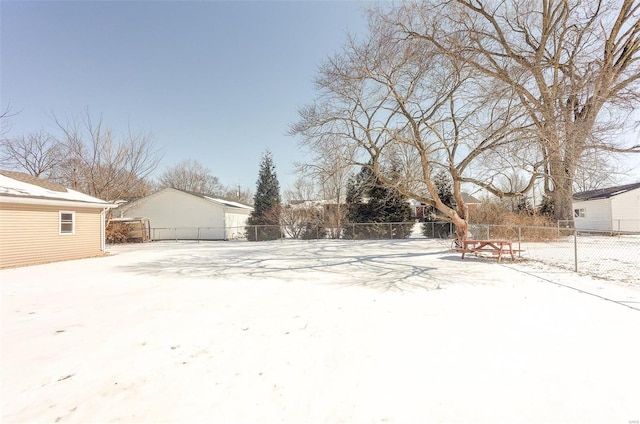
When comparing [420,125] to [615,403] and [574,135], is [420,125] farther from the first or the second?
[615,403]

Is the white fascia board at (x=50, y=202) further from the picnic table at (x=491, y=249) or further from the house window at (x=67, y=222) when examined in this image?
the picnic table at (x=491, y=249)

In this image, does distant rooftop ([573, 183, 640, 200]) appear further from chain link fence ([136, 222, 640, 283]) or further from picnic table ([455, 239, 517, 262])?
picnic table ([455, 239, 517, 262])

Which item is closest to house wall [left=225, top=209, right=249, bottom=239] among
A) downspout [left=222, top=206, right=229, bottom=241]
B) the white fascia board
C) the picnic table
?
downspout [left=222, top=206, right=229, bottom=241]

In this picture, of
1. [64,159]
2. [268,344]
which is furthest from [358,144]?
[64,159]

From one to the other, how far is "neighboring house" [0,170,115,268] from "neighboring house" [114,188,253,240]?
1077cm

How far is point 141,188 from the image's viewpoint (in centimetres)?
2388

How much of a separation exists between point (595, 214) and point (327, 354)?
30103 millimetres

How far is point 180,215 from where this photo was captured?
2514cm

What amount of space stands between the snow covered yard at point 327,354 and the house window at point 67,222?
289 inches

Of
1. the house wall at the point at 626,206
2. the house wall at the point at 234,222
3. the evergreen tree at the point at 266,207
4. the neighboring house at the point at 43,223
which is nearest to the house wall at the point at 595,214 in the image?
the house wall at the point at 626,206

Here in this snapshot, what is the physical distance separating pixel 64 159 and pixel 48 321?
25.2 m

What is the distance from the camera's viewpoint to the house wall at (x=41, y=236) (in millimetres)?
10000

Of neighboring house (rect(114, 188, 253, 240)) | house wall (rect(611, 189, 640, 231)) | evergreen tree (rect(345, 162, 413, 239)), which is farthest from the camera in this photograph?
neighboring house (rect(114, 188, 253, 240))

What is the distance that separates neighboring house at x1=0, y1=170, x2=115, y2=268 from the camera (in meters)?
10.1
